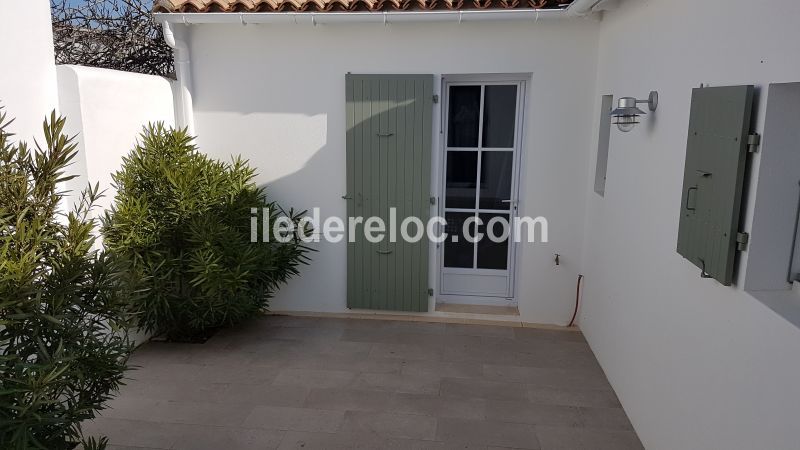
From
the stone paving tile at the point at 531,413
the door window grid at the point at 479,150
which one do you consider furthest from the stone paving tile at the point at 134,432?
the door window grid at the point at 479,150

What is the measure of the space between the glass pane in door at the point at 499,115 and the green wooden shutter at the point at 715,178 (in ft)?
8.67

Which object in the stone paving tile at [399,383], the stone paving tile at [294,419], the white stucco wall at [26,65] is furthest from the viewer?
the stone paving tile at [399,383]

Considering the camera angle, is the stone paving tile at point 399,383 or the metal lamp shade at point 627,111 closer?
the metal lamp shade at point 627,111

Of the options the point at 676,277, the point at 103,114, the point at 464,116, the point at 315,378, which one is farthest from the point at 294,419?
the point at 464,116

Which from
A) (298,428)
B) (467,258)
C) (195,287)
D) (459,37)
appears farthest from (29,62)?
(467,258)

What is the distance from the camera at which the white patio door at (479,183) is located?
215 inches

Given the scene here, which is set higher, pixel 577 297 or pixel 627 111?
pixel 627 111

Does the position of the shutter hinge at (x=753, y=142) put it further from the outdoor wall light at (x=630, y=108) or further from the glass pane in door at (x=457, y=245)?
the glass pane in door at (x=457, y=245)

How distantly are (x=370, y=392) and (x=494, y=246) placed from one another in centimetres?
223

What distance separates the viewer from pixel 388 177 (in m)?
5.47

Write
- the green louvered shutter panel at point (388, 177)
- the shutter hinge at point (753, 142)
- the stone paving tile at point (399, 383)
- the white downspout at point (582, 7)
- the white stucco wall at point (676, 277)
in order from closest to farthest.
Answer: the white stucco wall at point (676, 277), the shutter hinge at point (753, 142), the stone paving tile at point (399, 383), the white downspout at point (582, 7), the green louvered shutter panel at point (388, 177)

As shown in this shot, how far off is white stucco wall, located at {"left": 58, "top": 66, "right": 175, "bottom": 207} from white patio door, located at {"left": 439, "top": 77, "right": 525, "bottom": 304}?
2844mm

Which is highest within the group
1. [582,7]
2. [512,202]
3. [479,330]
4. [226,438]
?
[582,7]

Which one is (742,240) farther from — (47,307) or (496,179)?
(496,179)
